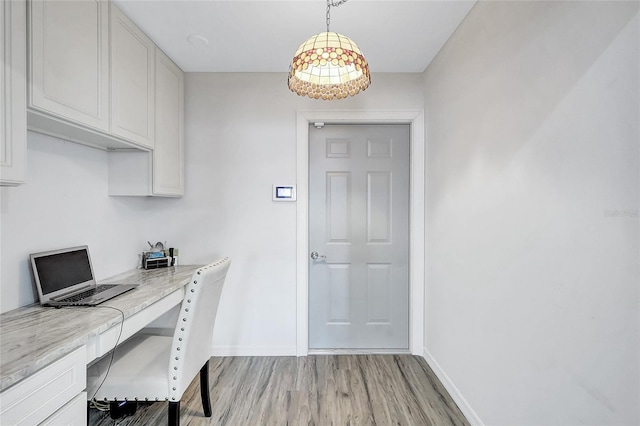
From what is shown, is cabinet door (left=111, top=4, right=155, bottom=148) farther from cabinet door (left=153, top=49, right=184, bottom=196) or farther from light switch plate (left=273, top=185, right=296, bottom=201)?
Answer: light switch plate (left=273, top=185, right=296, bottom=201)

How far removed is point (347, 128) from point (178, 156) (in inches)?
57.5

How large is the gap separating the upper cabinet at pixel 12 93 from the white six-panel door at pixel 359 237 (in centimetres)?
184

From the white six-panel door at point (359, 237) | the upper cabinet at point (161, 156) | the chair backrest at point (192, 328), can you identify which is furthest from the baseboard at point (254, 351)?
the upper cabinet at point (161, 156)

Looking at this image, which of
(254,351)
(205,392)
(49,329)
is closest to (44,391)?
(49,329)

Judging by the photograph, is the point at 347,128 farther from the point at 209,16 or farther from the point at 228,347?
the point at 228,347

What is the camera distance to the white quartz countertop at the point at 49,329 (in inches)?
36.2

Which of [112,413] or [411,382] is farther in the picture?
[411,382]

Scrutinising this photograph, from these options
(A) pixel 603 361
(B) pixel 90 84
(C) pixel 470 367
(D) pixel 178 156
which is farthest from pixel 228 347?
(A) pixel 603 361

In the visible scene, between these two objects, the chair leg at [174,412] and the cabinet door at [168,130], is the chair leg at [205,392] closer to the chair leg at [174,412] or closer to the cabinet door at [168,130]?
the chair leg at [174,412]

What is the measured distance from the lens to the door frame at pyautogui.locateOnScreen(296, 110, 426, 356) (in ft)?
8.30

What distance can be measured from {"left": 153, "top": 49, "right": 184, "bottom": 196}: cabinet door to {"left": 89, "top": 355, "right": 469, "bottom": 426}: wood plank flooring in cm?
146

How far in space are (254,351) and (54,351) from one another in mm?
1773

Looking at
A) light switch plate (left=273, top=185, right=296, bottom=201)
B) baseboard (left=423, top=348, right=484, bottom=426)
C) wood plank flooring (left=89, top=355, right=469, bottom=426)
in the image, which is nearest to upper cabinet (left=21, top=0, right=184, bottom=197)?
light switch plate (left=273, top=185, right=296, bottom=201)

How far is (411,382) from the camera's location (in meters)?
2.17
